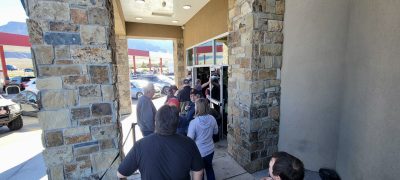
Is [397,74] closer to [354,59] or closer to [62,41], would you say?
[354,59]

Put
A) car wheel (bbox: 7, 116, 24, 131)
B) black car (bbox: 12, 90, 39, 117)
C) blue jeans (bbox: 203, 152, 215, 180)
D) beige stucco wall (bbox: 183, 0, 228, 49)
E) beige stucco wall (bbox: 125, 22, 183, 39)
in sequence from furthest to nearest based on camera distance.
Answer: black car (bbox: 12, 90, 39, 117)
beige stucco wall (bbox: 125, 22, 183, 39)
car wheel (bbox: 7, 116, 24, 131)
beige stucco wall (bbox: 183, 0, 228, 49)
blue jeans (bbox: 203, 152, 215, 180)

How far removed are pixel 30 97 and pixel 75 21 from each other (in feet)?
27.4

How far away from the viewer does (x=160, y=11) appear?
5.98 m

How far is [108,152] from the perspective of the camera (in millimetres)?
2178

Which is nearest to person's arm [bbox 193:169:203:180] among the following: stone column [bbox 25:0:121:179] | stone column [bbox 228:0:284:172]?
stone column [bbox 25:0:121:179]

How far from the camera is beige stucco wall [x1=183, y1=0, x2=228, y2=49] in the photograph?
4375 mm

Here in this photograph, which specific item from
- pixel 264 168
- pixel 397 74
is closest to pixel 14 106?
pixel 264 168

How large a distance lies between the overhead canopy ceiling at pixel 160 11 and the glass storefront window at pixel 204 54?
1.16 metres

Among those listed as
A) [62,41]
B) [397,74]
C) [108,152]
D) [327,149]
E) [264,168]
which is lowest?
[264,168]

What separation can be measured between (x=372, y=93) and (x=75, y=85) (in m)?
3.50

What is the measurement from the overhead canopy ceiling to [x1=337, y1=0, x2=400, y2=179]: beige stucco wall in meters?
3.75

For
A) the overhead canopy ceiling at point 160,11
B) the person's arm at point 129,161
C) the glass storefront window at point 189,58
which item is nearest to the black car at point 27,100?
the overhead canopy ceiling at point 160,11

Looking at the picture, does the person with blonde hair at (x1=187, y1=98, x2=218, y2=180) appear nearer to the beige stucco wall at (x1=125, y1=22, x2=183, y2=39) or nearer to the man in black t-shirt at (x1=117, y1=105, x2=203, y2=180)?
the man in black t-shirt at (x1=117, y1=105, x2=203, y2=180)

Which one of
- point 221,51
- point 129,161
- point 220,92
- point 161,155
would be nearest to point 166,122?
point 161,155
